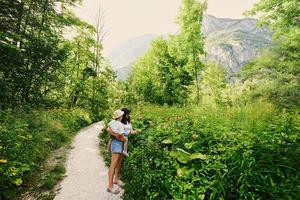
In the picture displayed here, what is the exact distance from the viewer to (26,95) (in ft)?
56.3

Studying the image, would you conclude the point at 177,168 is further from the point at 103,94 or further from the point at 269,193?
the point at 103,94

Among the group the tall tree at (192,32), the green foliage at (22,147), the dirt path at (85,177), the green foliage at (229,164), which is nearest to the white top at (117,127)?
the green foliage at (229,164)

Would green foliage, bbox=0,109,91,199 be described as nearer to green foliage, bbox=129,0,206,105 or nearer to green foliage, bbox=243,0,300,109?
green foliage, bbox=243,0,300,109

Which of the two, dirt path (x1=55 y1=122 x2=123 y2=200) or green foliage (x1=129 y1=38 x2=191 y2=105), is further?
green foliage (x1=129 y1=38 x2=191 y2=105)

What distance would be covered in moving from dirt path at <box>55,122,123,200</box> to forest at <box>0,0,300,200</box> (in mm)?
591

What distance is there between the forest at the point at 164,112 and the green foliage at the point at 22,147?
1.6 inches

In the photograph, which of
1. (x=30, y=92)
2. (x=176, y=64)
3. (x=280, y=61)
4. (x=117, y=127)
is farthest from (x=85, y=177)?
(x=176, y=64)

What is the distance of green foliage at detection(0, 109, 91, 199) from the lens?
6680 mm

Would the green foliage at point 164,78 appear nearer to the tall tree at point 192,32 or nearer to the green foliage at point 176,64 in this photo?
the green foliage at point 176,64

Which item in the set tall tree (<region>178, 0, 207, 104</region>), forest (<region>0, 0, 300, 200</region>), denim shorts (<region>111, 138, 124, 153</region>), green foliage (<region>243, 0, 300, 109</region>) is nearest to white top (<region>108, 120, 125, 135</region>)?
denim shorts (<region>111, 138, 124, 153</region>)

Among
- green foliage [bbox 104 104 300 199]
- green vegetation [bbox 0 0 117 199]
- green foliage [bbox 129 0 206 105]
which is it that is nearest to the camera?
green foliage [bbox 104 104 300 199]

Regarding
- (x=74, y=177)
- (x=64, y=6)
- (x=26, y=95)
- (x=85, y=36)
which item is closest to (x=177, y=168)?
(x=74, y=177)

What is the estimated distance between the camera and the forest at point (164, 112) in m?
4.30

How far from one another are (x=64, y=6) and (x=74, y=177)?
17138mm
